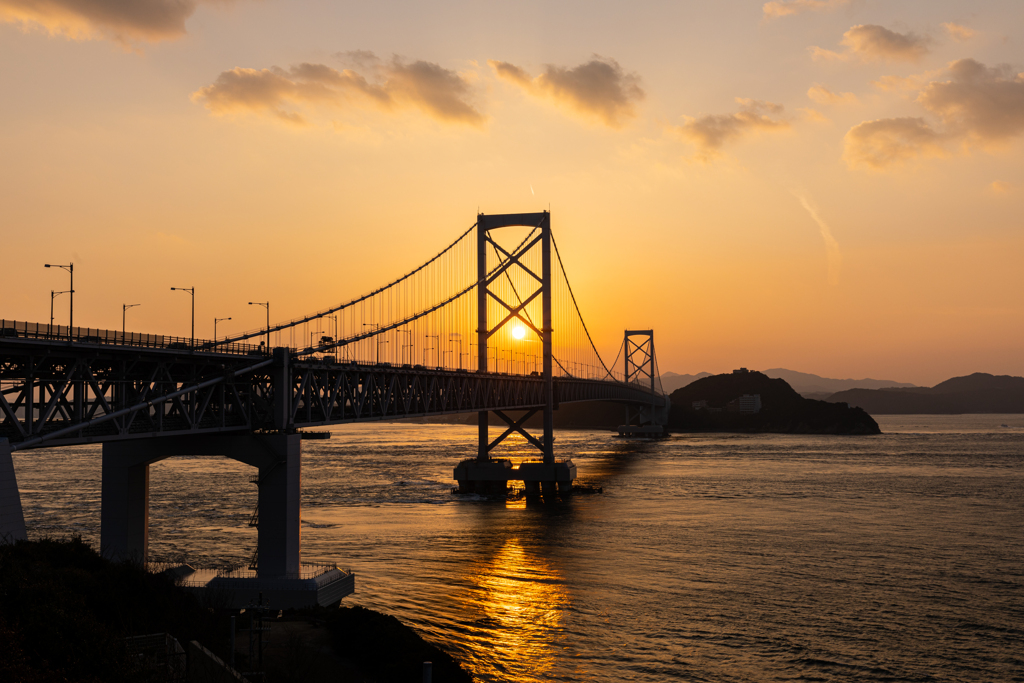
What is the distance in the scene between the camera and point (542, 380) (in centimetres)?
8231

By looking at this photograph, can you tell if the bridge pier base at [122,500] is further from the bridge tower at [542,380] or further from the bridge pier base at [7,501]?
the bridge tower at [542,380]

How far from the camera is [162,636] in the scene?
61.1ft

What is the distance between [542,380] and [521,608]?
47141 millimetres

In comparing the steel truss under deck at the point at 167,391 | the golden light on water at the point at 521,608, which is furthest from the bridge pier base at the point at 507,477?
the golden light on water at the point at 521,608

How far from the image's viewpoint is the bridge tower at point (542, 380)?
7731cm

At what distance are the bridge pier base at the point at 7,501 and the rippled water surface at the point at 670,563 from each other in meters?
14.3

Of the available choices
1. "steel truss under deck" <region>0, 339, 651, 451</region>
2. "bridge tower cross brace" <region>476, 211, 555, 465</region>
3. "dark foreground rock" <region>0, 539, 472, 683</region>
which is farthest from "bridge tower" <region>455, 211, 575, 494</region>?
"dark foreground rock" <region>0, 539, 472, 683</region>

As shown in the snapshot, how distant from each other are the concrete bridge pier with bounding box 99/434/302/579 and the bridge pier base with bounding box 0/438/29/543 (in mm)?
11930

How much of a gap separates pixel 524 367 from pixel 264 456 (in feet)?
163

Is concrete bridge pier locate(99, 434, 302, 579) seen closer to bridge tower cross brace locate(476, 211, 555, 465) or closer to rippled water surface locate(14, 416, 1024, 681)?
rippled water surface locate(14, 416, 1024, 681)

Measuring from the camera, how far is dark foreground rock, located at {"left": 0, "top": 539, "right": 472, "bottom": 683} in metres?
15.6

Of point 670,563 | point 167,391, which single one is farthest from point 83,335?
point 670,563

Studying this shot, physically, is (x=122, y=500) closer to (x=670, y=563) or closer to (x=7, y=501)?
(x=7, y=501)

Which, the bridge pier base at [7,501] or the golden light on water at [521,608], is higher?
the bridge pier base at [7,501]
